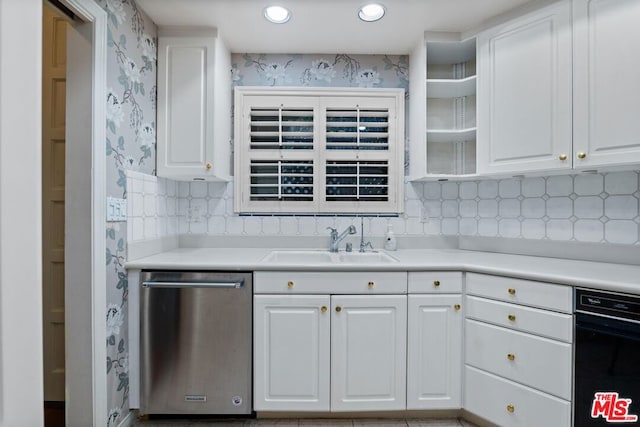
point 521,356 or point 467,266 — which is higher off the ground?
point 467,266

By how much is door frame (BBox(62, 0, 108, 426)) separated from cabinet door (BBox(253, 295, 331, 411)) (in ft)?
2.36

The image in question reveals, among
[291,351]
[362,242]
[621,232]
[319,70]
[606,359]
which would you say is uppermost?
[319,70]

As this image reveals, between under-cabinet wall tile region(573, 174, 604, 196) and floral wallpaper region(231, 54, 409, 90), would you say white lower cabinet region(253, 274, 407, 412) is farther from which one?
floral wallpaper region(231, 54, 409, 90)

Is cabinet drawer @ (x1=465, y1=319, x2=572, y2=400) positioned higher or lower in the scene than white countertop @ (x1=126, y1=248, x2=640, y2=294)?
lower

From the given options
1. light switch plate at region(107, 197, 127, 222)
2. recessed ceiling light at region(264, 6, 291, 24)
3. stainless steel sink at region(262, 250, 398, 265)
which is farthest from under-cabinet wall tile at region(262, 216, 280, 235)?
recessed ceiling light at region(264, 6, 291, 24)

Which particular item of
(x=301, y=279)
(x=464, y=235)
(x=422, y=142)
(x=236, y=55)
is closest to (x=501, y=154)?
(x=422, y=142)

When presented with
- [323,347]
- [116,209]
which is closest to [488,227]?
[323,347]

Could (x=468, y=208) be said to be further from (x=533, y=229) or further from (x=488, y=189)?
(x=533, y=229)

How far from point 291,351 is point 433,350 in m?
0.76

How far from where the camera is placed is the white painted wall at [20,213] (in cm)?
32

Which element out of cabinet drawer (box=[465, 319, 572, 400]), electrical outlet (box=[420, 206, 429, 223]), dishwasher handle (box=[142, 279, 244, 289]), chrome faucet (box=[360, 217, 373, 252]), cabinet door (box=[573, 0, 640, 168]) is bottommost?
cabinet drawer (box=[465, 319, 572, 400])

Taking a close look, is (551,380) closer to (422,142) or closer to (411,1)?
(422,142)

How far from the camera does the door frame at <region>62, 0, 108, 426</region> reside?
5.01 feet

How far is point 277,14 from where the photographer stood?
1928 mm
